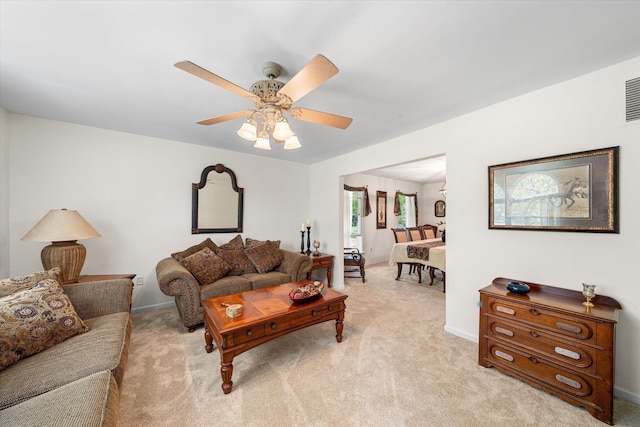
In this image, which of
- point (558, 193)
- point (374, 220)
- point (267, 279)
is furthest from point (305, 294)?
point (374, 220)

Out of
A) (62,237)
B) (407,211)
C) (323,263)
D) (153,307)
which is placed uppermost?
(407,211)

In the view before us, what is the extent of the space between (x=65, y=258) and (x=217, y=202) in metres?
1.78

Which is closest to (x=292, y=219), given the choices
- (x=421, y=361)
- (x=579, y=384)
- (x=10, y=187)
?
(x=421, y=361)

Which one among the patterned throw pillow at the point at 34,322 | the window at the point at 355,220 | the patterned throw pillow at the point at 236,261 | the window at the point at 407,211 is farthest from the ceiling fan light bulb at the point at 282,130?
the window at the point at 407,211

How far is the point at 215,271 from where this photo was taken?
2.93 metres

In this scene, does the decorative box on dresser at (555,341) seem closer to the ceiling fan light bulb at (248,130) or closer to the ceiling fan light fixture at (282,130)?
the ceiling fan light fixture at (282,130)

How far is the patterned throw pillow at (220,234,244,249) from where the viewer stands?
3607 mm

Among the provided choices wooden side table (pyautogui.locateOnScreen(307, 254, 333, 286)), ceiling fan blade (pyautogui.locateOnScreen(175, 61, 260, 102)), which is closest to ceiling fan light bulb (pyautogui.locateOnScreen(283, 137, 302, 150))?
ceiling fan blade (pyautogui.locateOnScreen(175, 61, 260, 102))

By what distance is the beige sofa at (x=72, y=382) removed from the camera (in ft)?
3.09

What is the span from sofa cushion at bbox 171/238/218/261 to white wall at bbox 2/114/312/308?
0.31 m

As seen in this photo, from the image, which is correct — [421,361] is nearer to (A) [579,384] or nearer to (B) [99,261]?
(A) [579,384]

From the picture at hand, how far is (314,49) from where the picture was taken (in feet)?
4.86

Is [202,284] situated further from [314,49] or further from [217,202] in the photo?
[314,49]

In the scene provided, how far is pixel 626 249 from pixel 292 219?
397 cm
